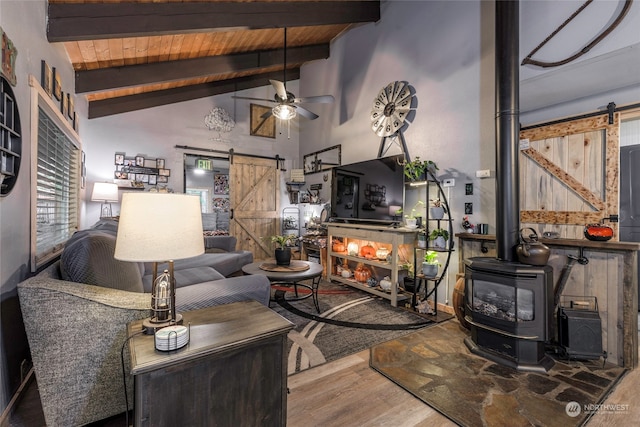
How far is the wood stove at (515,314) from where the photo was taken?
6.95 feet

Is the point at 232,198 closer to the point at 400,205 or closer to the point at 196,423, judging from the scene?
the point at 400,205

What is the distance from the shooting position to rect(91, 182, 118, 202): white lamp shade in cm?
407

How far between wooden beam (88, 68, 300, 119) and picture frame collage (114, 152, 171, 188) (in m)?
0.71

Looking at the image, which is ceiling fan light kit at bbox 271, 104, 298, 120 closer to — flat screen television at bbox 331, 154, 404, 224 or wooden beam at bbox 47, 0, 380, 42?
wooden beam at bbox 47, 0, 380, 42

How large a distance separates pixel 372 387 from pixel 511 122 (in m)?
2.34

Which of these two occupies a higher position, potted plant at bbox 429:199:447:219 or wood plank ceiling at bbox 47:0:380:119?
wood plank ceiling at bbox 47:0:380:119

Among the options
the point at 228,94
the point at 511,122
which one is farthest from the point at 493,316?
the point at 228,94

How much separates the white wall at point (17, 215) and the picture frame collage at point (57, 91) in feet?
0.39

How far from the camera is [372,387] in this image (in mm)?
1898

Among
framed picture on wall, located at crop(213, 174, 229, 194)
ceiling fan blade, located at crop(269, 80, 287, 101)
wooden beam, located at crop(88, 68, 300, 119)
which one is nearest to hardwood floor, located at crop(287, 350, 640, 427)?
ceiling fan blade, located at crop(269, 80, 287, 101)

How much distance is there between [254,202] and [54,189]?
→ 11.5ft

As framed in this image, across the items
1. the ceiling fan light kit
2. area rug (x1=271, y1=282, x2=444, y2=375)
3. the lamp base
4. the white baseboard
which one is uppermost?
the ceiling fan light kit

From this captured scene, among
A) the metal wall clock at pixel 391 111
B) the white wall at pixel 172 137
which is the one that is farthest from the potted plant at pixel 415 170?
the white wall at pixel 172 137

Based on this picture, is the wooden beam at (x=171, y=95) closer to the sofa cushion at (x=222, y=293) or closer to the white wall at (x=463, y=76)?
the white wall at (x=463, y=76)
